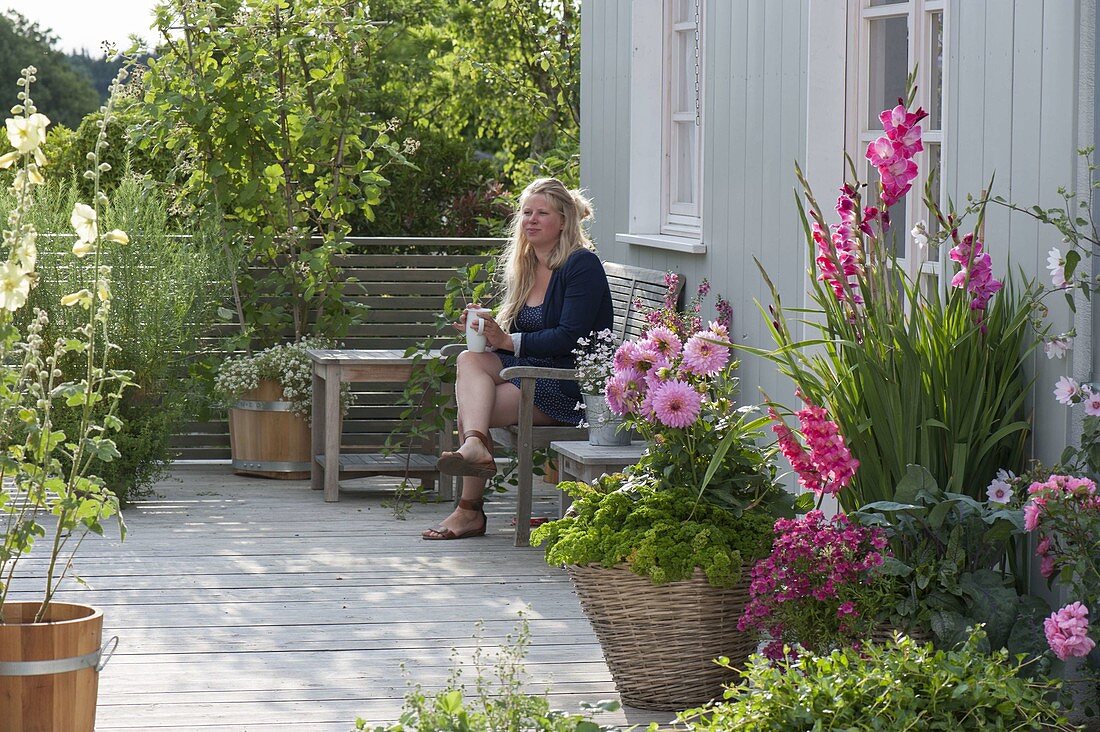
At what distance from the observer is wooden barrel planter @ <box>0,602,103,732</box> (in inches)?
106

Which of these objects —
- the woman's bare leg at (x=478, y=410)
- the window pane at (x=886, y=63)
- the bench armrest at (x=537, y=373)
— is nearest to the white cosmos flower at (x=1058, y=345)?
the window pane at (x=886, y=63)

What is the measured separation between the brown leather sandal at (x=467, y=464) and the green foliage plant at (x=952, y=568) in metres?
2.31

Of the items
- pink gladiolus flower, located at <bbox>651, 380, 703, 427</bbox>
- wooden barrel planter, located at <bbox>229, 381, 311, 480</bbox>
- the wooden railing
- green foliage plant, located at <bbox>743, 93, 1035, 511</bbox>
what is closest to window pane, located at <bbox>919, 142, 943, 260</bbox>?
green foliage plant, located at <bbox>743, 93, 1035, 511</bbox>

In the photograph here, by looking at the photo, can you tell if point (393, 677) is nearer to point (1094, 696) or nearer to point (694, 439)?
point (694, 439)

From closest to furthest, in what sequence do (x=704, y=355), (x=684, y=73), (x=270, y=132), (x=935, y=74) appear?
1. (x=704, y=355)
2. (x=935, y=74)
3. (x=684, y=73)
4. (x=270, y=132)

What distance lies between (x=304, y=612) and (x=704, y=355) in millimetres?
1571

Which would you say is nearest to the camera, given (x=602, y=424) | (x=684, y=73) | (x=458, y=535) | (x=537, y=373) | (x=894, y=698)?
(x=894, y=698)

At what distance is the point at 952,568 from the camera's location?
9.86ft

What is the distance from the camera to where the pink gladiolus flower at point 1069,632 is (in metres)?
2.76

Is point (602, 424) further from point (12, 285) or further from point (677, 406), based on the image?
point (12, 285)

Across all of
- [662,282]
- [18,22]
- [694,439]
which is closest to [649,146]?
[662,282]

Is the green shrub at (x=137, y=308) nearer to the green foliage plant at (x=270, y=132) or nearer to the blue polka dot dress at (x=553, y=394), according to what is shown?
the green foliage plant at (x=270, y=132)

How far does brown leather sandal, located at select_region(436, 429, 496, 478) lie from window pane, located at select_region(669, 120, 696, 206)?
4.58ft

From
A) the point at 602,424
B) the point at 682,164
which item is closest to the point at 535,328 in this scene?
the point at 602,424
